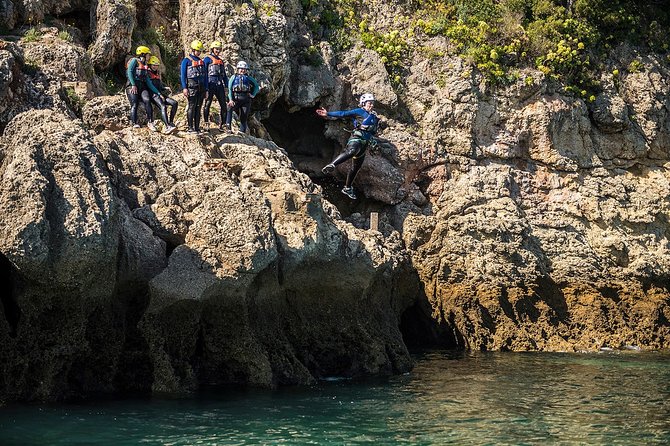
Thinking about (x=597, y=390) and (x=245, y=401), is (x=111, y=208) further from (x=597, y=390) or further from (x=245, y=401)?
(x=597, y=390)

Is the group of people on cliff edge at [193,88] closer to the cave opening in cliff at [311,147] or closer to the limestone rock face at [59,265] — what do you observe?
the limestone rock face at [59,265]

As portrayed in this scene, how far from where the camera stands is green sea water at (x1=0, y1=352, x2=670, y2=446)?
11.7 m

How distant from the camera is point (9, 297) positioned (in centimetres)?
1347

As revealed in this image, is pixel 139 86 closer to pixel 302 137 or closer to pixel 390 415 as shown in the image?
pixel 302 137

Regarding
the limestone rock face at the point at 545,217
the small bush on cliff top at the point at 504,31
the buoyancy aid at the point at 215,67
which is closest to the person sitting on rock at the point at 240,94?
the buoyancy aid at the point at 215,67

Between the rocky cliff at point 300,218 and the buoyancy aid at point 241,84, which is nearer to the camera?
the rocky cliff at point 300,218

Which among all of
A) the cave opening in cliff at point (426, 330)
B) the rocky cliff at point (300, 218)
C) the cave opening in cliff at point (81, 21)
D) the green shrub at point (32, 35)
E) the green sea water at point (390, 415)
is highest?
the cave opening in cliff at point (81, 21)

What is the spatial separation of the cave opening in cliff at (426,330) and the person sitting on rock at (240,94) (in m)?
6.16

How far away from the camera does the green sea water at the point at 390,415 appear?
11688mm

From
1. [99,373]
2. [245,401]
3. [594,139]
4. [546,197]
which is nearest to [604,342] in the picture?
[546,197]

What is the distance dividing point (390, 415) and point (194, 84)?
327 inches

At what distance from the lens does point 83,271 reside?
512 inches

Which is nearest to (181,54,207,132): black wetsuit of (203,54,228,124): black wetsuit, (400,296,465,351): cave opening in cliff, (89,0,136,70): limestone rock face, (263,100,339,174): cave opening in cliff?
(203,54,228,124): black wetsuit

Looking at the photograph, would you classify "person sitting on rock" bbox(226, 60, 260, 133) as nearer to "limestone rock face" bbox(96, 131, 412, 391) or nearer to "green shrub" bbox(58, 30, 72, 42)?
"limestone rock face" bbox(96, 131, 412, 391)
